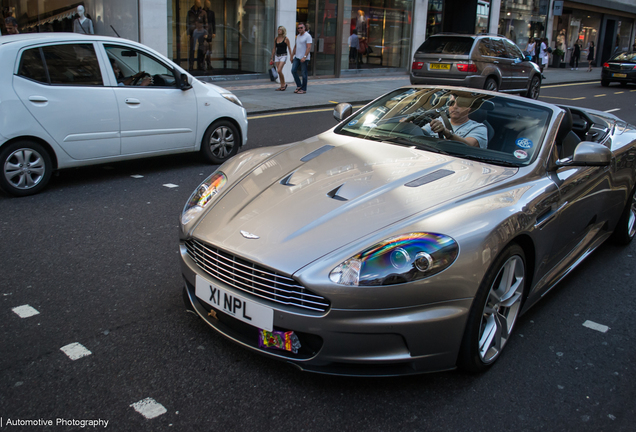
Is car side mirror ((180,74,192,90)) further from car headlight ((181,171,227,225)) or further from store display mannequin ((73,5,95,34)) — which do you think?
store display mannequin ((73,5,95,34))

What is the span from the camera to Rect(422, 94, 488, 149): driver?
12.8 ft

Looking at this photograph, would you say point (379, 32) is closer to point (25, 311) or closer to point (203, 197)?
point (203, 197)

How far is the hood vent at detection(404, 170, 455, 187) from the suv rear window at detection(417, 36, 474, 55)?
40.9ft

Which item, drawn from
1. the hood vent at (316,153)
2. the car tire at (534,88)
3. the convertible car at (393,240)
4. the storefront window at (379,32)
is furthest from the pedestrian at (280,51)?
the hood vent at (316,153)

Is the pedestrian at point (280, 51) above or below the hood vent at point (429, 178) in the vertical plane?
above

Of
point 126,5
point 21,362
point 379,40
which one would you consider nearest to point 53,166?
point 21,362

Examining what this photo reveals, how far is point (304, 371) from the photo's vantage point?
9.37ft

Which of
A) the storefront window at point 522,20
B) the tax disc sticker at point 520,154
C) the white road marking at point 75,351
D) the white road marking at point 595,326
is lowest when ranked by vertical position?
the white road marking at point 595,326

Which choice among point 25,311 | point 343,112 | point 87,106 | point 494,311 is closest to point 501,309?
point 494,311

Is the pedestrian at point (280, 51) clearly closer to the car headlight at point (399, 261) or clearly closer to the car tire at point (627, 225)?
the car tire at point (627, 225)

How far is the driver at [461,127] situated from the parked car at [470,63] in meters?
11.2

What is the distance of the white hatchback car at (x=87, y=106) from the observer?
222 inches

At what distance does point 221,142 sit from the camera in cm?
750

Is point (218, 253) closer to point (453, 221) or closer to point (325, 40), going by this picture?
point (453, 221)
